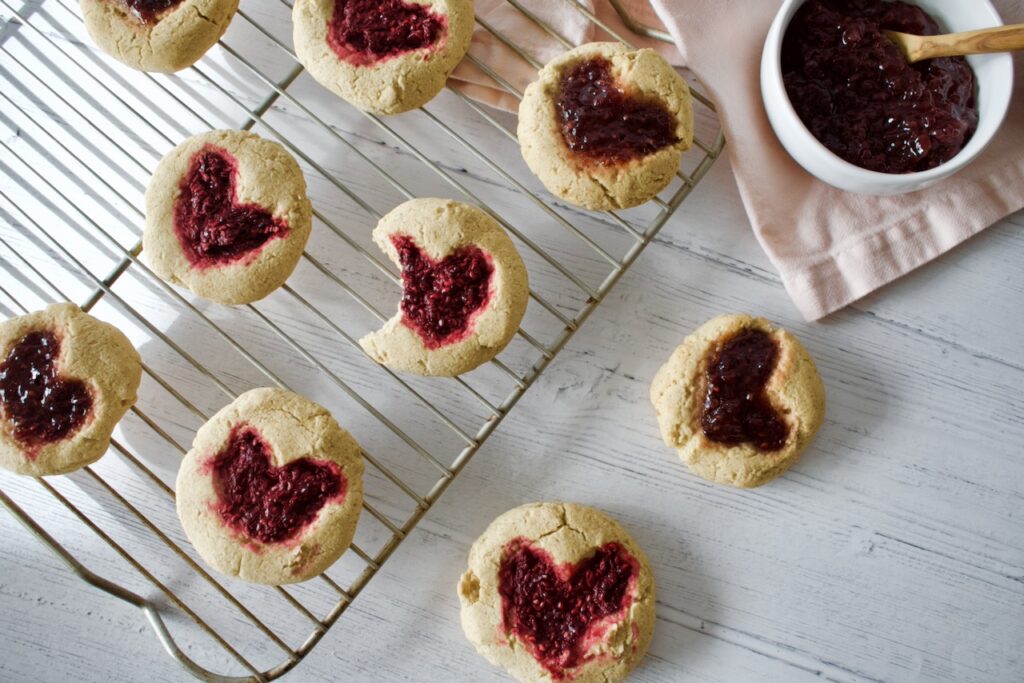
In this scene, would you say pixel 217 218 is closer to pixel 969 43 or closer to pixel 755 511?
pixel 755 511

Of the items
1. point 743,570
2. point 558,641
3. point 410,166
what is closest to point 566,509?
point 558,641

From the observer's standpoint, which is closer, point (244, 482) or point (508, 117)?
point (244, 482)

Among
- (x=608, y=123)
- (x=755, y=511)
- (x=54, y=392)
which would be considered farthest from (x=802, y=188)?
(x=54, y=392)

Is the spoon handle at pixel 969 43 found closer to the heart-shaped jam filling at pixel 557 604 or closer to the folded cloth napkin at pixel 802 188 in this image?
the folded cloth napkin at pixel 802 188

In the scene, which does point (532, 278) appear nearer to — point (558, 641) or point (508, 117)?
point (508, 117)

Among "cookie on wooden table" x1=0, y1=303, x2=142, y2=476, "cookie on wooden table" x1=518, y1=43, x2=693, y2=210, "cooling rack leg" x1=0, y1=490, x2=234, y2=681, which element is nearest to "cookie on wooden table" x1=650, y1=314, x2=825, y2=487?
"cookie on wooden table" x1=518, y1=43, x2=693, y2=210

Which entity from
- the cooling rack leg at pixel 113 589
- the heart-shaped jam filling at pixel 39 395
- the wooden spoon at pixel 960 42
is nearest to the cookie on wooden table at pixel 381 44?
the heart-shaped jam filling at pixel 39 395
